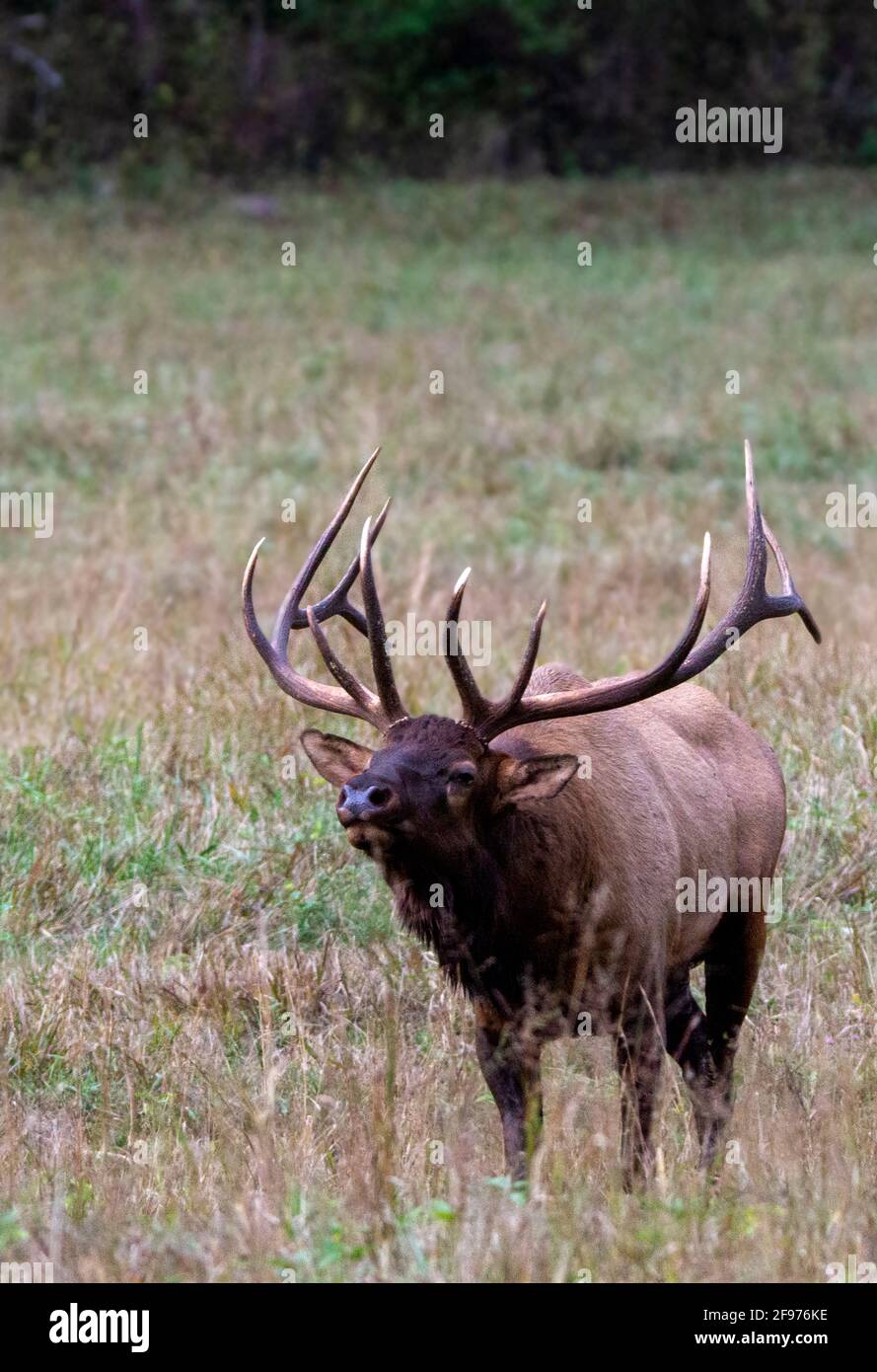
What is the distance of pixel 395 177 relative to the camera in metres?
32.0

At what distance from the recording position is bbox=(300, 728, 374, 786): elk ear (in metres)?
5.16

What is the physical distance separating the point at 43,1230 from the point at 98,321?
1784cm

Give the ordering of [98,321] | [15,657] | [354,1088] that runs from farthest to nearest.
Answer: [98,321]
[15,657]
[354,1088]

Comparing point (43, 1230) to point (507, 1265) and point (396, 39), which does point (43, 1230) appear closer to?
point (507, 1265)

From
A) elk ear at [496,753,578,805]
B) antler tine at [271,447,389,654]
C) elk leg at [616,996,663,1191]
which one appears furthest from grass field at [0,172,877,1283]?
antler tine at [271,447,389,654]

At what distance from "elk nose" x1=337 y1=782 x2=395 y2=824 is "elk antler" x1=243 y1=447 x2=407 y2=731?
48cm

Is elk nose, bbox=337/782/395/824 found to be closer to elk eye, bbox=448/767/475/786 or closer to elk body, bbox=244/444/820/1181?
elk body, bbox=244/444/820/1181

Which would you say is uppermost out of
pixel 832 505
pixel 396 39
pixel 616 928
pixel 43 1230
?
pixel 396 39

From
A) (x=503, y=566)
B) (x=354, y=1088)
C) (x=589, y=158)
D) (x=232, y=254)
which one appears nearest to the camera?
(x=354, y=1088)

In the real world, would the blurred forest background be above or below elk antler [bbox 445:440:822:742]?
above

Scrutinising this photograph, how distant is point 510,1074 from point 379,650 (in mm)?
1138

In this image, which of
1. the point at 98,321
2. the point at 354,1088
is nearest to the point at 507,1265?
the point at 354,1088

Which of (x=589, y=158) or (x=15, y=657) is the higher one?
(x=589, y=158)

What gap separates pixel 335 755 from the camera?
17.0ft
